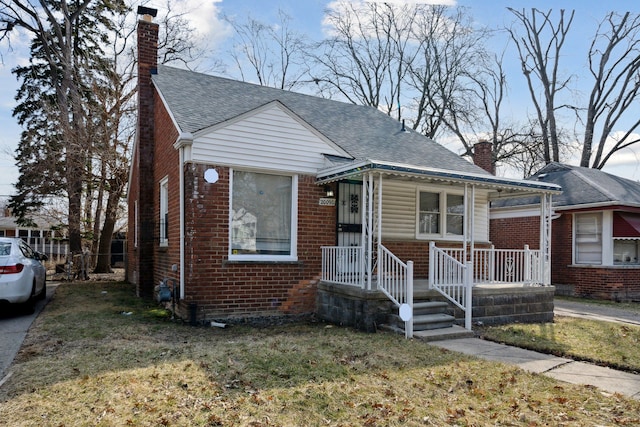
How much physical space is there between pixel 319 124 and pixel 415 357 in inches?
275

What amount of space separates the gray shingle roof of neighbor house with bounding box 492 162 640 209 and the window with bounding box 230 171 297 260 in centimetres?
1033

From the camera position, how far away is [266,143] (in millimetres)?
8500

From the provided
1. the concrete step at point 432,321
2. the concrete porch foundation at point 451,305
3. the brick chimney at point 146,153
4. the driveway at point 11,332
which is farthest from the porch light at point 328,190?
the driveway at point 11,332

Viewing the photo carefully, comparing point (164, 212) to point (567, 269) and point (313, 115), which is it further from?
point (567, 269)

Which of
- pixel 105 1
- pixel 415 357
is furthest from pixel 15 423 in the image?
pixel 105 1

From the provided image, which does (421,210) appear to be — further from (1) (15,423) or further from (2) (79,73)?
(2) (79,73)

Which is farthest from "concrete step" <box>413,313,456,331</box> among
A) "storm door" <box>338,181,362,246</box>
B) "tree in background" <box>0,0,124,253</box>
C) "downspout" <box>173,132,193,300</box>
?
"tree in background" <box>0,0,124,253</box>

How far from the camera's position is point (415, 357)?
18.7 ft

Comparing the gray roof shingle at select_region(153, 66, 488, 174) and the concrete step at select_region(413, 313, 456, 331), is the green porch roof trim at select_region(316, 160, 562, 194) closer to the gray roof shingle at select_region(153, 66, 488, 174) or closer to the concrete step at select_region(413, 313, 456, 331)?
the gray roof shingle at select_region(153, 66, 488, 174)

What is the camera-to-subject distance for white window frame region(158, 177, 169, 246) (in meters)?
10.0

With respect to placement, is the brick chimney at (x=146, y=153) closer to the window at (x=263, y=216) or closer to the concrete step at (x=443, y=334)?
the window at (x=263, y=216)

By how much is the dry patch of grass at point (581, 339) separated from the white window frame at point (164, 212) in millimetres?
6742

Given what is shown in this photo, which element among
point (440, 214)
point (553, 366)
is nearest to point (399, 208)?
point (440, 214)

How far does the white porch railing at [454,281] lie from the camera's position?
7.78 m
